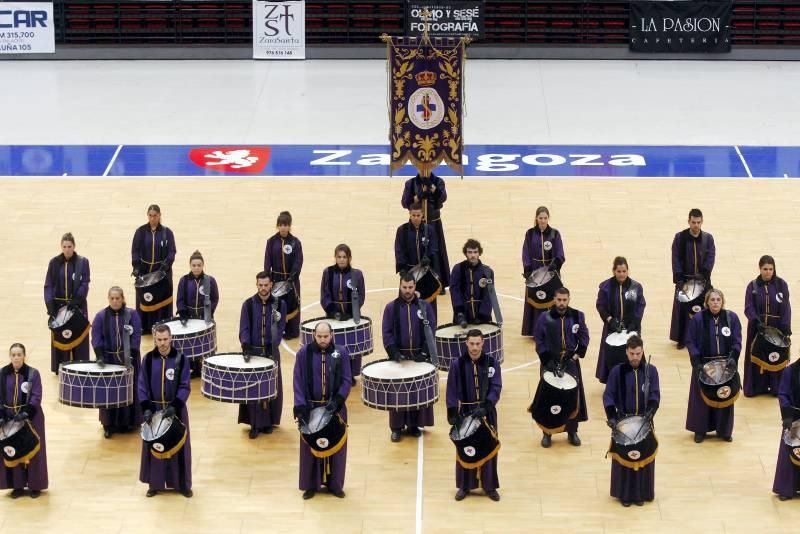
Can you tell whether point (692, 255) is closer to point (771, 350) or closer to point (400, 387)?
point (771, 350)

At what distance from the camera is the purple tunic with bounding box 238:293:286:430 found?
17281mm

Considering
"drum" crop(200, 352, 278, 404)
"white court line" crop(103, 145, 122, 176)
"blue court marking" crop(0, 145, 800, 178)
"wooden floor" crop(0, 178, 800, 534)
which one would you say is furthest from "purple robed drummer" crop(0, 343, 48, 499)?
"white court line" crop(103, 145, 122, 176)

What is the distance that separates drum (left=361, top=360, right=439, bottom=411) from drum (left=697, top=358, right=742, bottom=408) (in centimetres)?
302

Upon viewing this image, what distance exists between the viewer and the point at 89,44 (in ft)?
123

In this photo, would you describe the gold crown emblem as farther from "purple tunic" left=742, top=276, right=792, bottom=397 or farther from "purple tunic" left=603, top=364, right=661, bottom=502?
"purple tunic" left=603, top=364, right=661, bottom=502

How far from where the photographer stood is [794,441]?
15.4 m

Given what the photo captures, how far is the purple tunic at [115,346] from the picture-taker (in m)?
17.2

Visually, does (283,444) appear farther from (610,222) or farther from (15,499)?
(610,222)

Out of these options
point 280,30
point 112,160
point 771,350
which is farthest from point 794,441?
point 280,30

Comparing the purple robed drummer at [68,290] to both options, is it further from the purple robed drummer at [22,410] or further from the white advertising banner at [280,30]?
the white advertising banner at [280,30]

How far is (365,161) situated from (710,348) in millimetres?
12893

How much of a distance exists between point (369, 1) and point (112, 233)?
47.6 feet

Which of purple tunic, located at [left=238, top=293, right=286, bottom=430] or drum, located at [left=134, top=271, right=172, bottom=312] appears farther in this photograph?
drum, located at [left=134, top=271, right=172, bottom=312]

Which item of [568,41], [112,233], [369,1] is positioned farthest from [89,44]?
[112,233]
